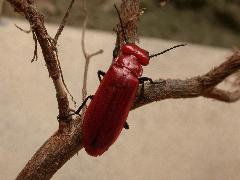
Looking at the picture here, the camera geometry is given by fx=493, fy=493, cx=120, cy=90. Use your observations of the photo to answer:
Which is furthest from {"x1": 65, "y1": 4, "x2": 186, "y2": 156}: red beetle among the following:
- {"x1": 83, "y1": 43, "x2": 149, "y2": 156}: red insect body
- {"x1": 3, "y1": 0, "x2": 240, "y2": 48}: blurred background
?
{"x1": 3, "y1": 0, "x2": 240, "y2": 48}: blurred background

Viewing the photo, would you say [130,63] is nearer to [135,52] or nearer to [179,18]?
[135,52]

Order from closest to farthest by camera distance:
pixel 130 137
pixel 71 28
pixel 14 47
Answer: pixel 130 137 → pixel 14 47 → pixel 71 28

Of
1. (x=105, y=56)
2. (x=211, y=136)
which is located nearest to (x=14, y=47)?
(x=105, y=56)

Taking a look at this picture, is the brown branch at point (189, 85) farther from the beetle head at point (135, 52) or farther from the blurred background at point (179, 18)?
the blurred background at point (179, 18)

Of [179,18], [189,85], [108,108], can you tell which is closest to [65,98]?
[108,108]

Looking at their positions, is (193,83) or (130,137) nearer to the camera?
(193,83)

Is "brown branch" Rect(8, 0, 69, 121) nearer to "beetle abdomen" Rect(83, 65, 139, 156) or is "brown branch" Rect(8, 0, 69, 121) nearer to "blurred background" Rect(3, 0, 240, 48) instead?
"beetle abdomen" Rect(83, 65, 139, 156)

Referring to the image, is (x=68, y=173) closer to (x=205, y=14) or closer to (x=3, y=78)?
(x=3, y=78)
